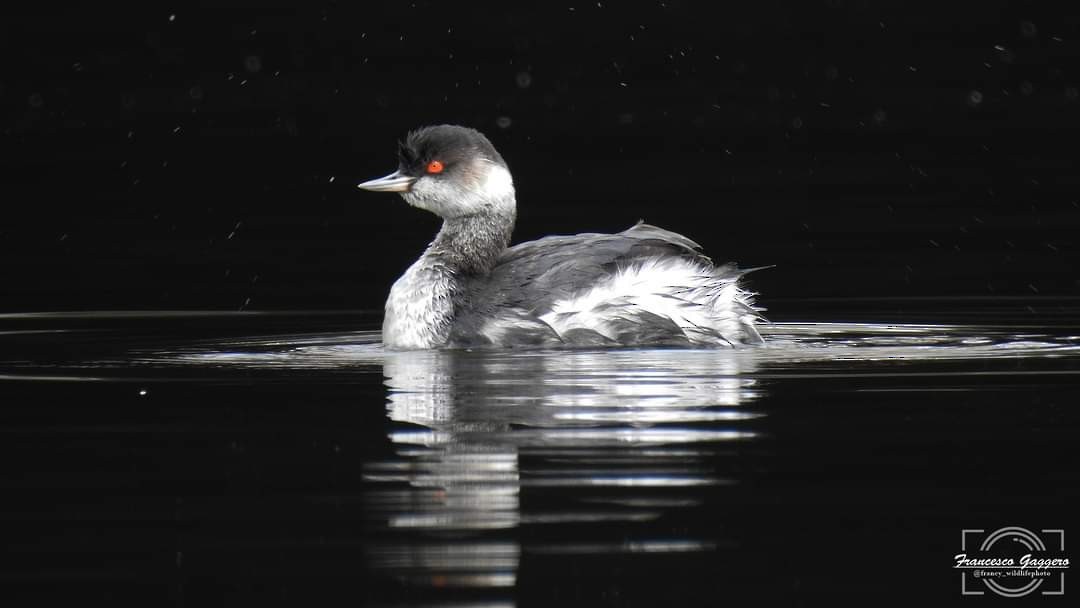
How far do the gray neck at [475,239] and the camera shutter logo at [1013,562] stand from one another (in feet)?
19.0

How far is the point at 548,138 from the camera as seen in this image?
69.7 feet

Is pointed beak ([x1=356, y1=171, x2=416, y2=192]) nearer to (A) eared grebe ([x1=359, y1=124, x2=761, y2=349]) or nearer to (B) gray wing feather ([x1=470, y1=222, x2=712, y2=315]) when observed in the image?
(A) eared grebe ([x1=359, y1=124, x2=761, y2=349])

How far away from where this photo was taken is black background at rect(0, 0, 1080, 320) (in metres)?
14.6

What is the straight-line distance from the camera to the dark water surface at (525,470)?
18.8 ft

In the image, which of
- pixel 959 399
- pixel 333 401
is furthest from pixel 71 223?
pixel 959 399

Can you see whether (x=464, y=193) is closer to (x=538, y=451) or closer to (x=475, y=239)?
(x=475, y=239)

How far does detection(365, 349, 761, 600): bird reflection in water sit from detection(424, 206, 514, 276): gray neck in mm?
1456

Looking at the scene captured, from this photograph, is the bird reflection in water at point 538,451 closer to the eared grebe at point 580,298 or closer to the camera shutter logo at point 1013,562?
the eared grebe at point 580,298

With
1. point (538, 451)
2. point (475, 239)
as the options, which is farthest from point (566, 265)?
point (538, 451)

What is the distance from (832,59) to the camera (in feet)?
87.1

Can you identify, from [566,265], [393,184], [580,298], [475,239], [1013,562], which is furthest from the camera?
[475,239]

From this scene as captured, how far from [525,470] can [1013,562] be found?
5.44 feet

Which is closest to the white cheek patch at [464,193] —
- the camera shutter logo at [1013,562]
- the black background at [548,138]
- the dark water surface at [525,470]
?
the dark water surface at [525,470]

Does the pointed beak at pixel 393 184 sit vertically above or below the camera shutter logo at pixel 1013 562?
above
